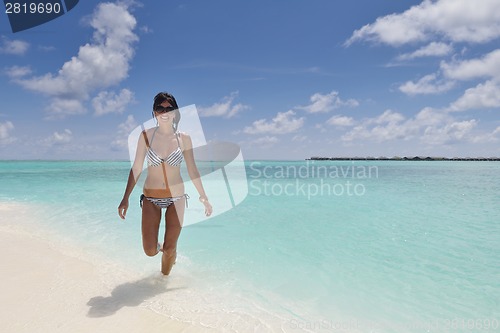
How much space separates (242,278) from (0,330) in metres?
3.02

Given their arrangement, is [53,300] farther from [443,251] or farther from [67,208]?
[67,208]

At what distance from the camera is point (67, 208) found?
11.7 m

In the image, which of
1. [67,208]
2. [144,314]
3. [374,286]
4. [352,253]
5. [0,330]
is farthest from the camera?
[67,208]

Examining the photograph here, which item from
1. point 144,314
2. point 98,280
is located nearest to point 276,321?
point 144,314

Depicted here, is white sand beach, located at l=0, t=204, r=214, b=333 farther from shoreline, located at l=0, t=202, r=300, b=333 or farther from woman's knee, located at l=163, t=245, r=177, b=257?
woman's knee, located at l=163, t=245, r=177, b=257

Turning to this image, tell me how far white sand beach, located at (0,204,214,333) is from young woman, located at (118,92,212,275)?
78cm

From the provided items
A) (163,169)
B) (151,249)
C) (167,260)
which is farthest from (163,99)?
(167,260)

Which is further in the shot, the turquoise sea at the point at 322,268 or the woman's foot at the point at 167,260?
the woman's foot at the point at 167,260

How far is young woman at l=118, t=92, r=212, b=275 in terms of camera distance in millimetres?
4062

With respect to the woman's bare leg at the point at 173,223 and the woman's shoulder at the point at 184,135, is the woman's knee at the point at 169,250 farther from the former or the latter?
the woman's shoulder at the point at 184,135

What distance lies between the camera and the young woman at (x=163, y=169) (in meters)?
4.06

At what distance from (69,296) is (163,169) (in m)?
1.95

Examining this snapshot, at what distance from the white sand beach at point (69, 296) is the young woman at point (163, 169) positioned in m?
0.78

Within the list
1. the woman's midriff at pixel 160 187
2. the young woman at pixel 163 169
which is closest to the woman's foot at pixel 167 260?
the young woman at pixel 163 169
